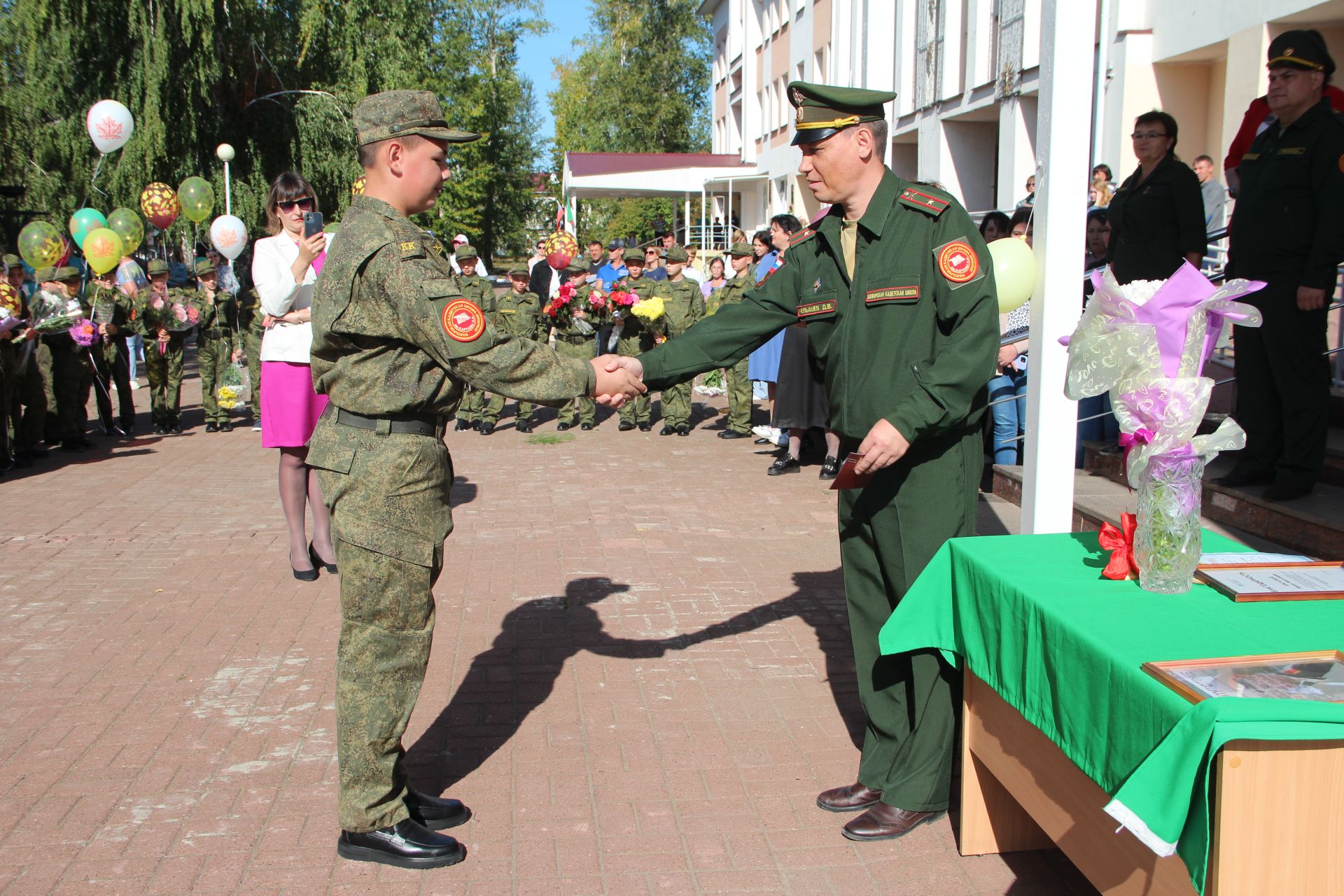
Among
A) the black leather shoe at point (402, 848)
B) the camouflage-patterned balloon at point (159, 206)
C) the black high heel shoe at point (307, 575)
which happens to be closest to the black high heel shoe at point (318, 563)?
the black high heel shoe at point (307, 575)

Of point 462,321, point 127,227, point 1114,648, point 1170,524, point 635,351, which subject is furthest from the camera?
point 127,227

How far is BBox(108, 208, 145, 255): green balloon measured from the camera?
45.2 ft

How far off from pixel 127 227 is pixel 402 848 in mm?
13015

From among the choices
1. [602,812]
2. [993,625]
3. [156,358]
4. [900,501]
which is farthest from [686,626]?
[156,358]

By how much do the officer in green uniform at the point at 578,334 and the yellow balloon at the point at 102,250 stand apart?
5202 millimetres

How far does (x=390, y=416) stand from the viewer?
3.21 meters

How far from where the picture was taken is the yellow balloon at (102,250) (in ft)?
40.3

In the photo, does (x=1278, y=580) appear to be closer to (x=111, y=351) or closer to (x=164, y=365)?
(x=164, y=365)

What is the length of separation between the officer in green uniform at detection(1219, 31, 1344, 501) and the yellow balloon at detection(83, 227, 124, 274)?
38.5 ft

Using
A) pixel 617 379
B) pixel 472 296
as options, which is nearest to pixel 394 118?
pixel 617 379

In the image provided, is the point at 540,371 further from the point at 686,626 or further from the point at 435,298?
the point at 686,626

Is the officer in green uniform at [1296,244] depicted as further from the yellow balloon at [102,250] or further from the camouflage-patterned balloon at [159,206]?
the camouflage-patterned balloon at [159,206]

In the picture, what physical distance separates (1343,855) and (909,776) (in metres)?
1.55

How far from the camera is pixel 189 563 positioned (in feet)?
22.4
